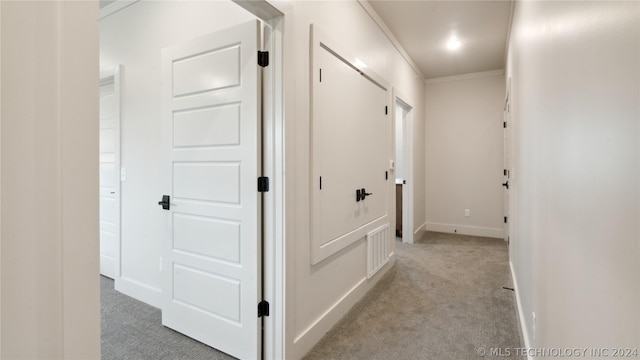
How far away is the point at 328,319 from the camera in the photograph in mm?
2283

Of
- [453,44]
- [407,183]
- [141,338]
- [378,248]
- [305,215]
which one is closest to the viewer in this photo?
[305,215]

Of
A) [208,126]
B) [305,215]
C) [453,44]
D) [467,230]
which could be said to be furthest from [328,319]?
[467,230]

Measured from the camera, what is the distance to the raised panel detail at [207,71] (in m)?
1.92

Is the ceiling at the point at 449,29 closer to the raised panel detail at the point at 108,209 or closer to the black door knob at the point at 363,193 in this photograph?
the black door knob at the point at 363,193

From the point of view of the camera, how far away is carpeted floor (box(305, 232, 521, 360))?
2.04m

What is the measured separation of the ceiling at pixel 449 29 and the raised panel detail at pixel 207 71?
5.66 feet

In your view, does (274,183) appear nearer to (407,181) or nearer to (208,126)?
(208,126)

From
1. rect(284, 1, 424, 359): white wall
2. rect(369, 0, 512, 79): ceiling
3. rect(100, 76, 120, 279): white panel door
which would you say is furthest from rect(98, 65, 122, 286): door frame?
rect(369, 0, 512, 79): ceiling

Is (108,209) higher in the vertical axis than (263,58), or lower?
lower

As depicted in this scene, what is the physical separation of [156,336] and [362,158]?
6.99 ft

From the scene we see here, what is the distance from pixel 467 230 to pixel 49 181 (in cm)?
573

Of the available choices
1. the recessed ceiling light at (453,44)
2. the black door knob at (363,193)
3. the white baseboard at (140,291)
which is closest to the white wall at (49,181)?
the white baseboard at (140,291)

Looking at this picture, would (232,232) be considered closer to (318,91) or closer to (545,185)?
(318,91)

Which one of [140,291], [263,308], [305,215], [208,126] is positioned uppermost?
[208,126]
